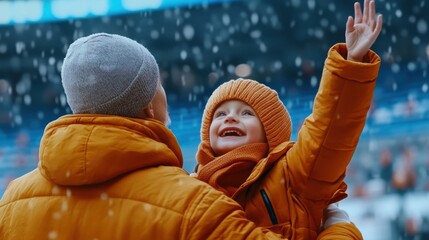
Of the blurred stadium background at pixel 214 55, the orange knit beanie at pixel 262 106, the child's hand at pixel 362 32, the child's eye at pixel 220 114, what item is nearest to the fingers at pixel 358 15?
the child's hand at pixel 362 32

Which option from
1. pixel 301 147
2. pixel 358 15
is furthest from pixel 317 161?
A: pixel 358 15

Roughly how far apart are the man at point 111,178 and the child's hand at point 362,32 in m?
0.46

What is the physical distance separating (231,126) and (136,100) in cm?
52

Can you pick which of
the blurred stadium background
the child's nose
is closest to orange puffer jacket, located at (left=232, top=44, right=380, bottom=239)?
the child's nose

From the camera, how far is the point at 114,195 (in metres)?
1.25

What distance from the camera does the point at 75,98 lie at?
4.45 ft

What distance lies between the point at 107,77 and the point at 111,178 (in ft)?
0.69

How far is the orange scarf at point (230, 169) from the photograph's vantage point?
65.1 inches

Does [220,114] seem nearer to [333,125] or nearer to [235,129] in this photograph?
[235,129]

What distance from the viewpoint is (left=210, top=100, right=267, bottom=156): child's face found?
1.81 metres

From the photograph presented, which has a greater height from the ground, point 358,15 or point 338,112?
point 358,15

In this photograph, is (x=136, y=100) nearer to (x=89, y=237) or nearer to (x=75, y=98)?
(x=75, y=98)

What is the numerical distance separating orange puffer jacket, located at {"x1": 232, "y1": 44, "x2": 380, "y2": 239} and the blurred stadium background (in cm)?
717

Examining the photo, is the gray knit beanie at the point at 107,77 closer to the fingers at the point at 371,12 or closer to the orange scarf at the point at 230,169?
the orange scarf at the point at 230,169
